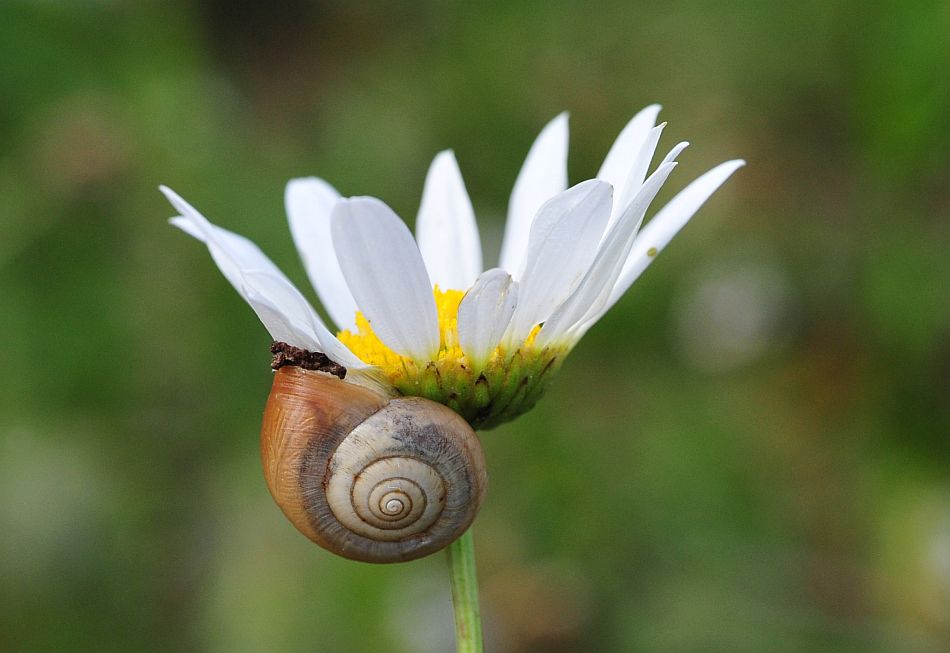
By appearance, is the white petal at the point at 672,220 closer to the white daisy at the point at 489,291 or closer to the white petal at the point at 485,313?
the white daisy at the point at 489,291

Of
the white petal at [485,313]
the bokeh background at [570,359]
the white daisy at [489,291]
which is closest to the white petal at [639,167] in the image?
the white daisy at [489,291]

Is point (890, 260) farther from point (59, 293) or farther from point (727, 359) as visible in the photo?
point (59, 293)

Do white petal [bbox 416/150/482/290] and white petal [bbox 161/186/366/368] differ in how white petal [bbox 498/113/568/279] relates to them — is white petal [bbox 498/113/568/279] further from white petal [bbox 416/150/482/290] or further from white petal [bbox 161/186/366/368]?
white petal [bbox 161/186/366/368]

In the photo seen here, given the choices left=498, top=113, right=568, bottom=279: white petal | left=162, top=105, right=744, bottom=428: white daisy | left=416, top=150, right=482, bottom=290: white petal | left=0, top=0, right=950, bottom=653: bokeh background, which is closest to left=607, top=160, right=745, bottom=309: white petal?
left=162, top=105, right=744, bottom=428: white daisy

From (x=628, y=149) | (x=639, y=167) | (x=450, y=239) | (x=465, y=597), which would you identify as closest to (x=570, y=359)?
(x=450, y=239)

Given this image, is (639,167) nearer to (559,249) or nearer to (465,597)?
(559,249)

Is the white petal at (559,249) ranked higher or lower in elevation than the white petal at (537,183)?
lower
